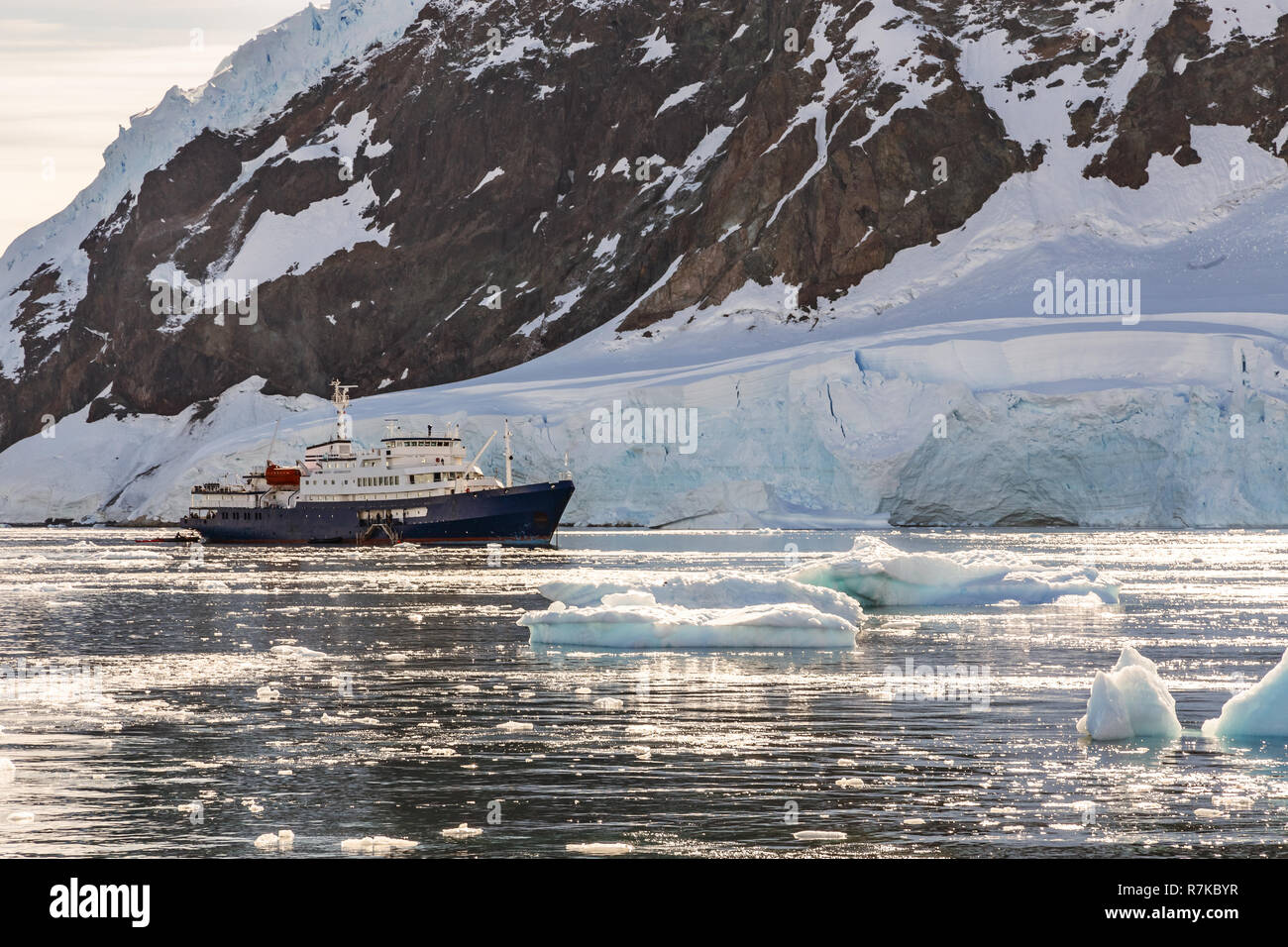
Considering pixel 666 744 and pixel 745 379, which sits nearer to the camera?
pixel 666 744

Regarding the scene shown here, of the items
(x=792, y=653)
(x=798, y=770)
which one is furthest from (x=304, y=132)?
(x=798, y=770)

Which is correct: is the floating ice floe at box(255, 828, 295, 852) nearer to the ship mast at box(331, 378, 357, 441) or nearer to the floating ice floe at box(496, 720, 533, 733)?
the floating ice floe at box(496, 720, 533, 733)

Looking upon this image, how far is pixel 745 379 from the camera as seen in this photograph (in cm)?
9625

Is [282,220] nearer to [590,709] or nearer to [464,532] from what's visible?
[464,532]

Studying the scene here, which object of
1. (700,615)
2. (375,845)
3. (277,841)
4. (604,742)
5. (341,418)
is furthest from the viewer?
(341,418)

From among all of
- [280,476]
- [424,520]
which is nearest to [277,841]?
[424,520]

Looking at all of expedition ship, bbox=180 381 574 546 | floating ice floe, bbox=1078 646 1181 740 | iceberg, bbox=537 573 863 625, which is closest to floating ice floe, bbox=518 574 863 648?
iceberg, bbox=537 573 863 625

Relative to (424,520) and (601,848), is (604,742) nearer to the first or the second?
(601,848)

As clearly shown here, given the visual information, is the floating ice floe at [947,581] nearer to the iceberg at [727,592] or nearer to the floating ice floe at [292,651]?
the iceberg at [727,592]

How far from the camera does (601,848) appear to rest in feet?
44.5

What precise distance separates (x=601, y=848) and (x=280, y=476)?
8289cm

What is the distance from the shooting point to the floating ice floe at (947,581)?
39.3 metres
